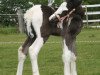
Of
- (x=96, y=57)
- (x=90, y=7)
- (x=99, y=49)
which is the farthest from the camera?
(x=90, y=7)

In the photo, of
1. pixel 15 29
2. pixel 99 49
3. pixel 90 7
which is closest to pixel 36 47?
pixel 99 49

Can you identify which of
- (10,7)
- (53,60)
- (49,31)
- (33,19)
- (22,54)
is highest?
(10,7)

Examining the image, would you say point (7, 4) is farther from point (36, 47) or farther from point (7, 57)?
point (36, 47)

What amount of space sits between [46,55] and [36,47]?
465cm

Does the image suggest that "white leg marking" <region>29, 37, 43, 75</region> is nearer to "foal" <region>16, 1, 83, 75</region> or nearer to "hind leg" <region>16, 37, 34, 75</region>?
"foal" <region>16, 1, 83, 75</region>

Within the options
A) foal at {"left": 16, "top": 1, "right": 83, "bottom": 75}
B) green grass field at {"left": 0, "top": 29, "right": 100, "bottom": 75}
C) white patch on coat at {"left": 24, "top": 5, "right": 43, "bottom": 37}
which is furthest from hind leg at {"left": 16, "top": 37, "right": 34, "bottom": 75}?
green grass field at {"left": 0, "top": 29, "right": 100, "bottom": 75}

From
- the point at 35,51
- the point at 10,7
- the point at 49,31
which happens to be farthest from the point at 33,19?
the point at 10,7

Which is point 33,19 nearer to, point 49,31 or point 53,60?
point 49,31

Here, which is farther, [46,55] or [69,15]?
[46,55]

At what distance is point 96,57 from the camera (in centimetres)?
1185

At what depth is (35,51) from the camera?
773 cm

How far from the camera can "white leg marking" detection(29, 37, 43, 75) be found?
767 centimetres

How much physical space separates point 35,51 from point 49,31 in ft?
1.46

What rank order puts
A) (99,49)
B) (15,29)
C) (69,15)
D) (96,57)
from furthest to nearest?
(15,29)
(99,49)
(96,57)
(69,15)
